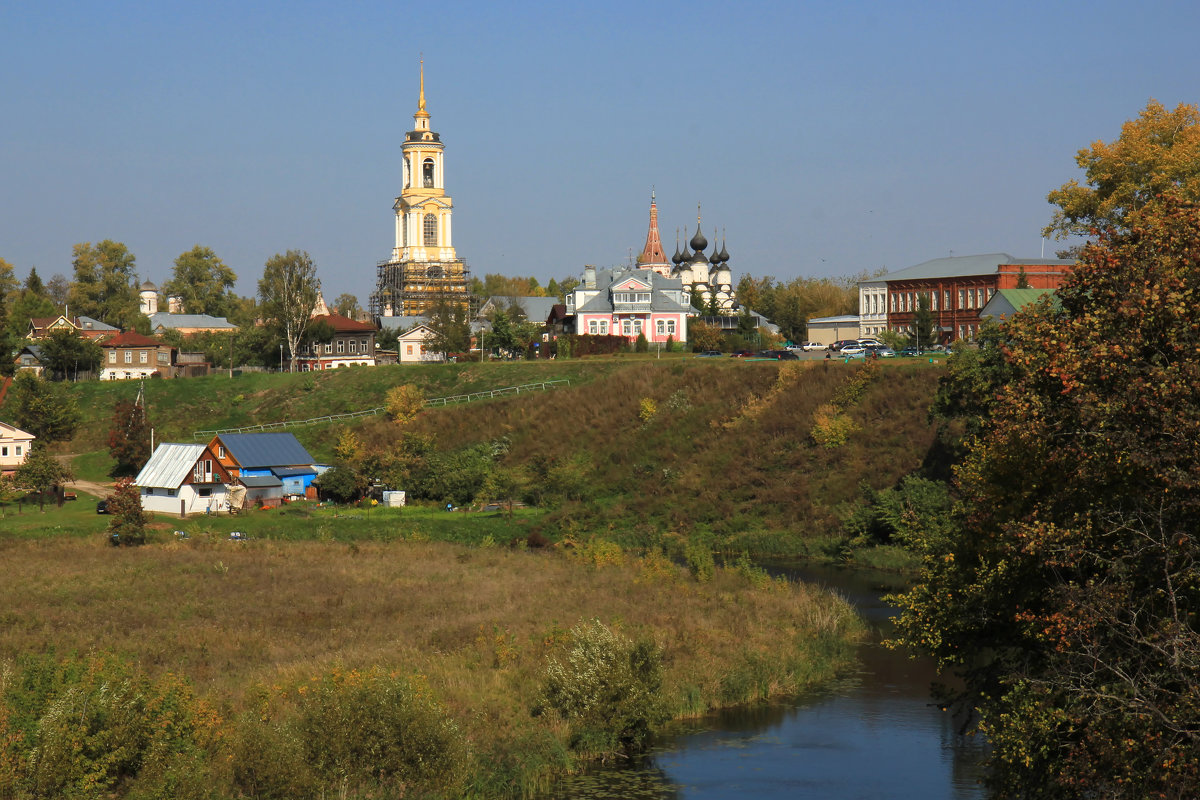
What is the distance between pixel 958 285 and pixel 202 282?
10028 cm

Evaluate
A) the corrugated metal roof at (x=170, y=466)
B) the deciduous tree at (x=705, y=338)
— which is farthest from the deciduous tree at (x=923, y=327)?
the corrugated metal roof at (x=170, y=466)

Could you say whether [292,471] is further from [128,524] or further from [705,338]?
[705,338]

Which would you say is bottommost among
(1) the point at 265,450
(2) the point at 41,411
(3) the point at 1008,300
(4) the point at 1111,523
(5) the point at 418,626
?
(5) the point at 418,626

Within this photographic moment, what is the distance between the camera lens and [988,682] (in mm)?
21203

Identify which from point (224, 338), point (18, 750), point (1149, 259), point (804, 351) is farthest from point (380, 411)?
point (1149, 259)

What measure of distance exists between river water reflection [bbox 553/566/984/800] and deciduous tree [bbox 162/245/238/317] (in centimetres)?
13080

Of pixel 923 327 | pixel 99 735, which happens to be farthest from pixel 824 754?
pixel 923 327

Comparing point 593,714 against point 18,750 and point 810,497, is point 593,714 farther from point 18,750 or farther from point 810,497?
point 810,497

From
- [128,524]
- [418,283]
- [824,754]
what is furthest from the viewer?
[418,283]

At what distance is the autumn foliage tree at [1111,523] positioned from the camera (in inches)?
588

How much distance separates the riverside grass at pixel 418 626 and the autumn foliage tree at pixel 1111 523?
1038 cm

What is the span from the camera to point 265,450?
6009 centimetres

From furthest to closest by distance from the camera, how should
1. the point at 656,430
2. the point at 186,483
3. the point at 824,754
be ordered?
the point at 656,430 → the point at 186,483 → the point at 824,754

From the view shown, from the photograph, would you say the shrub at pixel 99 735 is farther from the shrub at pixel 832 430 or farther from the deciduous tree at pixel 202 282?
the deciduous tree at pixel 202 282
